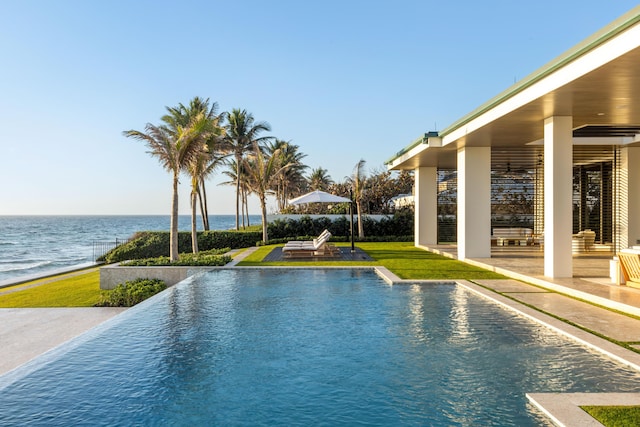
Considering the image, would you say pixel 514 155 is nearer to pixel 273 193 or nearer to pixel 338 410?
pixel 338 410

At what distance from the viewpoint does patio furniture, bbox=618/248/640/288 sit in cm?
957

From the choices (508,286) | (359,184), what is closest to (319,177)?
(359,184)

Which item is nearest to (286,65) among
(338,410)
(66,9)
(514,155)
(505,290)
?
(66,9)

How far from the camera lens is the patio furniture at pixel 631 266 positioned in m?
9.57

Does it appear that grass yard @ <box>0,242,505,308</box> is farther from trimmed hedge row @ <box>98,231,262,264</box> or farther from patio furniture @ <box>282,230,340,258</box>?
trimmed hedge row @ <box>98,231,262,264</box>

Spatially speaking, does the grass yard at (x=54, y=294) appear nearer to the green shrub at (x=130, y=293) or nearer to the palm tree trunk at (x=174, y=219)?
the green shrub at (x=130, y=293)

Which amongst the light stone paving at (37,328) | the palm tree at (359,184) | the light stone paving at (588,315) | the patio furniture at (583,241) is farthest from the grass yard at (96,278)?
the palm tree at (359,184)

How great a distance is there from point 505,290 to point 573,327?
10.8 feet

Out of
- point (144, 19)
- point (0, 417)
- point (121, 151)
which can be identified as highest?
point (144, 19)

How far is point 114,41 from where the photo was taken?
21.4 meters

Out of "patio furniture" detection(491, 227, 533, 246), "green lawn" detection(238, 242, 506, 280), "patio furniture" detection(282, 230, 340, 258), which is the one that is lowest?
"green lawn" detection(238, 242, 506, 280)

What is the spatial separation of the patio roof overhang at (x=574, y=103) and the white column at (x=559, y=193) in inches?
15.0

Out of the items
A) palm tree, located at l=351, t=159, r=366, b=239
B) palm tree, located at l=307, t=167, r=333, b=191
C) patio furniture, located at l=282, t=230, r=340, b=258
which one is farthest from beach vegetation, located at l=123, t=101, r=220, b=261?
palm tree, located at l=307, t=167, r=333, b=191

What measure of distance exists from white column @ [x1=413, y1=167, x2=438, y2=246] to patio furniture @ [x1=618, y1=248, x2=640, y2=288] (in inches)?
487
